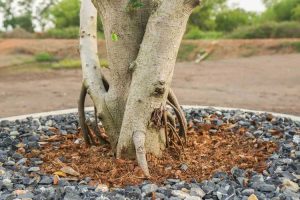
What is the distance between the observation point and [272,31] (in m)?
20.3

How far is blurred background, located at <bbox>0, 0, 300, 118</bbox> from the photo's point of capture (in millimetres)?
9555

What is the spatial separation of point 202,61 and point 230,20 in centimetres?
982

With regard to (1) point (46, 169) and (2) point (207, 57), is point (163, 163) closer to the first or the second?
(1) point (46, 169)

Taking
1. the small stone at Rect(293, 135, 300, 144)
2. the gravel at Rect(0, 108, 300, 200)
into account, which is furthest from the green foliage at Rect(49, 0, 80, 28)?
the small stone at Rect(293, 135, 300, 144)

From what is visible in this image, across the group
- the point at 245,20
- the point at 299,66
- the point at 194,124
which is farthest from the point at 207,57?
the point at 194,124

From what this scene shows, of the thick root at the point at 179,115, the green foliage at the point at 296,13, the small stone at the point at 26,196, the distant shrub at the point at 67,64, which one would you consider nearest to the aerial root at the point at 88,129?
the thick root at the point at 179,115

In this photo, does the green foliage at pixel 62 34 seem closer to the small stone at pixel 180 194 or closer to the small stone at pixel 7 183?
the small stone at pixel 7 183

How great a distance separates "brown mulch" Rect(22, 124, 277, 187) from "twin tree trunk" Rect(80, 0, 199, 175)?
13cm

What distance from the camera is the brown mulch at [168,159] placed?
149 inches

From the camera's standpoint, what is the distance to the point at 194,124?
5.49m

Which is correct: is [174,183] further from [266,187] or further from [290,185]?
[290,185]

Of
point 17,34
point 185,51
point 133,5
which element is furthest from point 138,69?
point 17,34

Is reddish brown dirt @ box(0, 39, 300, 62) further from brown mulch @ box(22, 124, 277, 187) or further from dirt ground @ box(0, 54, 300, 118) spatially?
brown mulch @ box(22, 124, 277, 187)

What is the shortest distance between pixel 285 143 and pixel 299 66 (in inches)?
398
